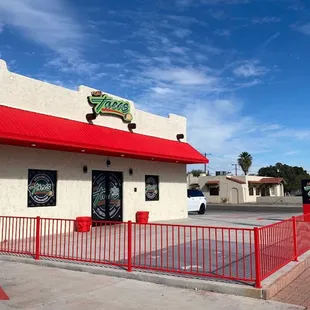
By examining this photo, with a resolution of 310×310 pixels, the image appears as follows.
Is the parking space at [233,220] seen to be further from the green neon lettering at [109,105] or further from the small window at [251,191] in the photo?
the small window at [251,191]

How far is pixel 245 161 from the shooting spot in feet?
277

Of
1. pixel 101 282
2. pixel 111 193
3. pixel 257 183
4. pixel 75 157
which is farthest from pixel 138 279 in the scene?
pixel 257 183

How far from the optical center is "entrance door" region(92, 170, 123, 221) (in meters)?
16.8

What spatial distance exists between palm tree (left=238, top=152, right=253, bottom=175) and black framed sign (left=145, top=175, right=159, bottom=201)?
218ft

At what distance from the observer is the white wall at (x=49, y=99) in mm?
13266

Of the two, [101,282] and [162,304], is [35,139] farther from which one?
[162,304]

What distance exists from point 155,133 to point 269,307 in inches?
612

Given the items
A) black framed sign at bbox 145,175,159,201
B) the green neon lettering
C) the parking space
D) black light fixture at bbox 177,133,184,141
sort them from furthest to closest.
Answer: black light fixture at bbox 177,133,184,141, black framed sign at bbox 145,175,159,201, the parking space, the green neon lettering

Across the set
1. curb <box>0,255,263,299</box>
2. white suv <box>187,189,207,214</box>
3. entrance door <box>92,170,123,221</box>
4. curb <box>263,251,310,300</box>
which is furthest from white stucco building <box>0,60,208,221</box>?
curb <box>263,251,310,300</box>

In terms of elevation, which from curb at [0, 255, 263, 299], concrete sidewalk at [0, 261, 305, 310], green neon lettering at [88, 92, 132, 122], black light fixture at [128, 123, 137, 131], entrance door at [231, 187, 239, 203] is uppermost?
green neon lettering at [88, 92, 132, 122]

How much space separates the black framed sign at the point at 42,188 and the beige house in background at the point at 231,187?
146 ft

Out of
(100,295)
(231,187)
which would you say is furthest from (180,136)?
(231,187)

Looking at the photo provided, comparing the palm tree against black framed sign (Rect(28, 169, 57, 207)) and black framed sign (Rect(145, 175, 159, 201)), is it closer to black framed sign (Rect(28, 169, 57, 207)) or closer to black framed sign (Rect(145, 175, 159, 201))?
black framed sign (Rect(145, 175, 159, 201))

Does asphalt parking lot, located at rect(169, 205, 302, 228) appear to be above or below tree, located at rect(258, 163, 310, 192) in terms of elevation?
below
